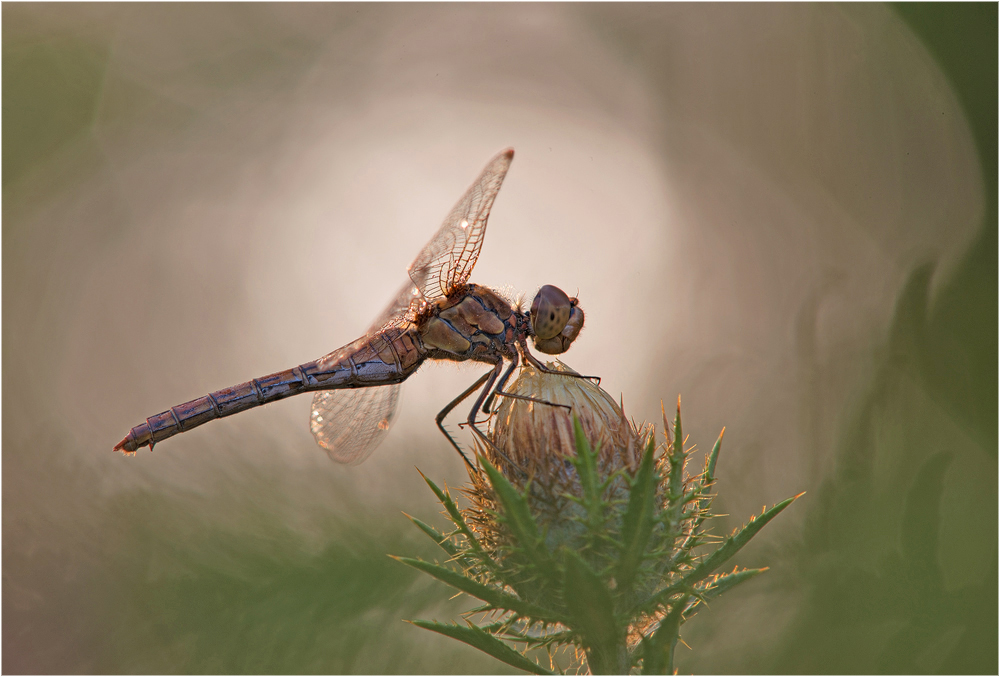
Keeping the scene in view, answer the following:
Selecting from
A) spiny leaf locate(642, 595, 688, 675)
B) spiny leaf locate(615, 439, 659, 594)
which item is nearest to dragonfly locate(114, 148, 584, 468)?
spiny leaf locate(615, 439, 659, 594)

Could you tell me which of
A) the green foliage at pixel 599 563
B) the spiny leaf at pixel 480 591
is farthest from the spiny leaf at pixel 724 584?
the spiny leaf at pixel 480 591

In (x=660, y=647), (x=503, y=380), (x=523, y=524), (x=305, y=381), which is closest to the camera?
(x=660, y=647)

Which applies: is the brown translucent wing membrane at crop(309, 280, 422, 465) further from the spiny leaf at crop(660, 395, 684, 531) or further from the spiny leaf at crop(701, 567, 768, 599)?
the spiny leaf at crop(701, 567, 768, 599)

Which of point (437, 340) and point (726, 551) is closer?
point (726, 551)

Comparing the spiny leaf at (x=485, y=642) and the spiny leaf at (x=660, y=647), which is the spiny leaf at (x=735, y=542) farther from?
the spiny leaf at (x=485, y=642)

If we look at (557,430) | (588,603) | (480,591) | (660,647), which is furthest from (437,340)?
(660,647)

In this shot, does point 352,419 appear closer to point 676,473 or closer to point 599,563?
point 599,563
